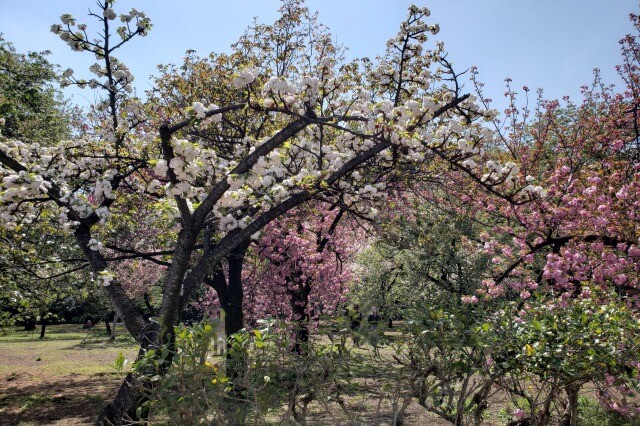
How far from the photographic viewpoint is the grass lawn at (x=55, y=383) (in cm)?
987

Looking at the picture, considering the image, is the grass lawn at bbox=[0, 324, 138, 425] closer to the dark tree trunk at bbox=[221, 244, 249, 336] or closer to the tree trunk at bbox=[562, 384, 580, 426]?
the dark tree trunk at bbox=[221, 244, 249, 336]

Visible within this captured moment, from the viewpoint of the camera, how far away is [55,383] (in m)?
13.5

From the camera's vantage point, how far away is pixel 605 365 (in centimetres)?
422

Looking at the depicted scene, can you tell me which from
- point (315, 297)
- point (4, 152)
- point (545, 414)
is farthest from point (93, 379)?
point (545, 414)

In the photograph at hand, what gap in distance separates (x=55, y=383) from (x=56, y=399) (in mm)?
2569

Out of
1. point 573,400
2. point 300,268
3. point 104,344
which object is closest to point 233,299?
point 300,268

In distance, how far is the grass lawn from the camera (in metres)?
9.87

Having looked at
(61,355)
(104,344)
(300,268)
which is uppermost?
(300,268)

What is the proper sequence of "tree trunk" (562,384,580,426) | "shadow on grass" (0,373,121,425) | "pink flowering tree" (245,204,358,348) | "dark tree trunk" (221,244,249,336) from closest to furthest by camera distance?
"tree trunk" (562,384,580,426)
"shadow on grass" (0,373,121,425)
"dark tree trunk" (221,244,249,336)
"pink flowering tree" (245,204,358,348)

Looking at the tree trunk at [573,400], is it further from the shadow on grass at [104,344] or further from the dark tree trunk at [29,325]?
the dark tree trunk at [29,325]

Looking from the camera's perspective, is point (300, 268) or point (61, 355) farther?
point (61, 355)

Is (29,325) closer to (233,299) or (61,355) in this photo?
(61,355)

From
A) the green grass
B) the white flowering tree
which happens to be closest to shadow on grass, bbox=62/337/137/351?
the green grass

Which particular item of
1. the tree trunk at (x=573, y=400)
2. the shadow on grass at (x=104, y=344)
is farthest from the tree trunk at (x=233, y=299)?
the shadow on grass at (x=104, y=344)
